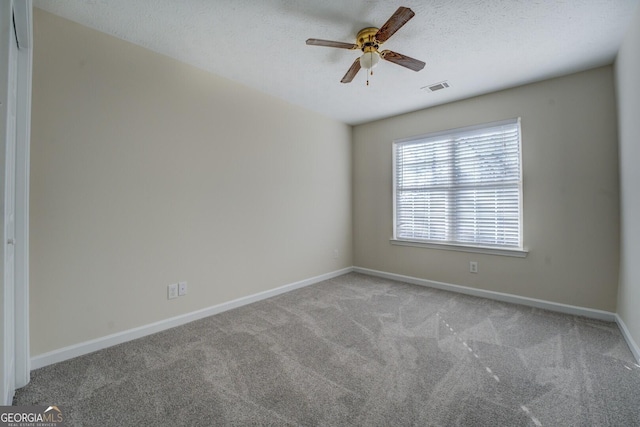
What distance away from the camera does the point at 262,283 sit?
129 inches

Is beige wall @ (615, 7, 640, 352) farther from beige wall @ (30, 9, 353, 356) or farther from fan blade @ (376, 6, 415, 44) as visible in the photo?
beige wall @ (30, 9, 353, 356)

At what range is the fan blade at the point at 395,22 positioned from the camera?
1.65m

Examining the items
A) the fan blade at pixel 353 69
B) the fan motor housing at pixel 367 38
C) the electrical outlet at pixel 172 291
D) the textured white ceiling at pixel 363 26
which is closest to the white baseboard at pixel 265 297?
the electrical outlet at pixel 172 291

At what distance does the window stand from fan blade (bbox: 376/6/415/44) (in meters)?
2.05

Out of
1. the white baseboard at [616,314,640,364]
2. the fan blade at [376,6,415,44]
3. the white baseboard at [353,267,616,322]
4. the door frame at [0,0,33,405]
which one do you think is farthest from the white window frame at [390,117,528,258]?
the door frame at [0,0,33,405]

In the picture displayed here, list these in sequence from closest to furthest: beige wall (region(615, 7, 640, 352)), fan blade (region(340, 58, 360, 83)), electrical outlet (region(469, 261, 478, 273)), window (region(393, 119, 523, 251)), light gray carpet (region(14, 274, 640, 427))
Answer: light gray carpet (region(14, 274, 640, 427)) → beige wall (region(615, 7, 640, 352)) → fan blade (region(340, 58, 360, 83)) → window (region(393, 119, 523, 251)) → electrical outlet (region(469, 261, 478, 273))

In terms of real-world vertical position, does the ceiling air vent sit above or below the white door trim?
above

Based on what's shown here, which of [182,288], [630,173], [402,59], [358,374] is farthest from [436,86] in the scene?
[182,288]

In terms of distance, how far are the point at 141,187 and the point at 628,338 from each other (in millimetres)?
4130

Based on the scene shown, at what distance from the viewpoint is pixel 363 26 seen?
6.84 ft

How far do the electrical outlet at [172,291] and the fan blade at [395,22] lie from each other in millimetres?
2673

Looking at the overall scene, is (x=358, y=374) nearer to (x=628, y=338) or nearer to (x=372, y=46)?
(x=628, y=338)

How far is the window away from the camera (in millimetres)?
3182

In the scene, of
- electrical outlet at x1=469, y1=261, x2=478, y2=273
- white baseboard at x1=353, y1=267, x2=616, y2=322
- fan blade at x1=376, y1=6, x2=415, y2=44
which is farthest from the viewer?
electrical outlet at x1=469, y1=261, x2=478, y2=273
